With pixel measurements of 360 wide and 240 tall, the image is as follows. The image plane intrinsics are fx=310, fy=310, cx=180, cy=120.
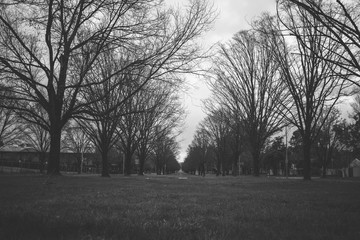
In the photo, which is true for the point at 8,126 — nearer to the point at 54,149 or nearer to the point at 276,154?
the point at 54,149

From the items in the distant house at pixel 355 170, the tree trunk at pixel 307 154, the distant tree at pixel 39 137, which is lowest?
the distant house at pixel 355 170

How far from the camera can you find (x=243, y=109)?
2642 cm

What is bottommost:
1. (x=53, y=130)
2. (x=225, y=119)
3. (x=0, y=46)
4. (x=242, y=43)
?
(x=53, y=130)

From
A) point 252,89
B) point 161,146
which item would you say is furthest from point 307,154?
point 161,146

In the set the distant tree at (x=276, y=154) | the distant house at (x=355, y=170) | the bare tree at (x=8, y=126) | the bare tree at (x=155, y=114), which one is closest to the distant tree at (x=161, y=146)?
the bare tree at (x=155, y=114)

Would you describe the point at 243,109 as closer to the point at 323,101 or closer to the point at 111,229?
the point at 323,101

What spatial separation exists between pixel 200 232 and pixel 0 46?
616 inches

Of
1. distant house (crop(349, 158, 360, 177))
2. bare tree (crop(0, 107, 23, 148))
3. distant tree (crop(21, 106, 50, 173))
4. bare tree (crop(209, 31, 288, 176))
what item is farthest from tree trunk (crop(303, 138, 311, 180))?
distant house (crop(349, 158, 360, 177))

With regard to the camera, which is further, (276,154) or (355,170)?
(276,154)

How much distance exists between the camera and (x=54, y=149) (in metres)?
16.5

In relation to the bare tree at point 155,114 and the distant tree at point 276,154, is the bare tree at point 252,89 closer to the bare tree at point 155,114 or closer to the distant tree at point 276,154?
the bare tree at point 155,114

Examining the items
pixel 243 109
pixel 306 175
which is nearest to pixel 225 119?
pixel 243 109

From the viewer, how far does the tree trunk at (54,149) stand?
1599 cm

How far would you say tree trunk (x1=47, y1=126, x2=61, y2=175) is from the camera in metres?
16.0
